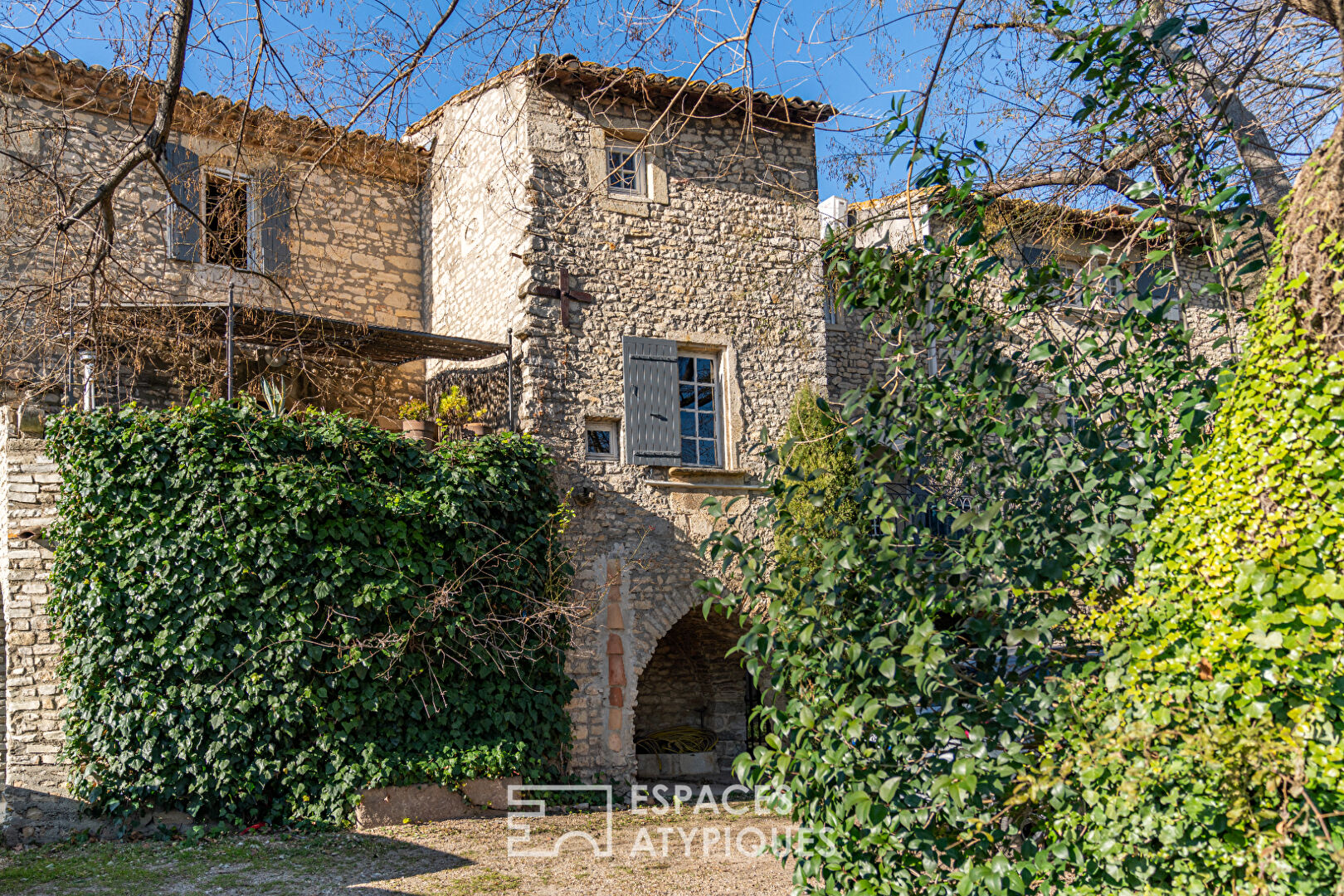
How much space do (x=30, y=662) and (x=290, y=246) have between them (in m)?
5.04

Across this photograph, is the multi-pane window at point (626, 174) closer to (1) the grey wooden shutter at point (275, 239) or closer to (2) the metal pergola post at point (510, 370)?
(2) the metal pergola post at point (510, 370)

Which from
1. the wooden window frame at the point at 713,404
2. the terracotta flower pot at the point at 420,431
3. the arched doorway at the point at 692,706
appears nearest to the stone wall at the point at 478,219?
the terracotta flower pot at the point at 420,431

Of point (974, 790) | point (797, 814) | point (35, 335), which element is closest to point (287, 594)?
point (35, 335)

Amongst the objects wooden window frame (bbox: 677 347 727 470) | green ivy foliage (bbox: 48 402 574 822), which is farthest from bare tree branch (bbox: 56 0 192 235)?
wooden window frame (bbox: 677 347 727 470)

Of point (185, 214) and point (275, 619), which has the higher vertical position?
point (185, 214)

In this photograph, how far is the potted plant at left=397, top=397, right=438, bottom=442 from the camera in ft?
31.0

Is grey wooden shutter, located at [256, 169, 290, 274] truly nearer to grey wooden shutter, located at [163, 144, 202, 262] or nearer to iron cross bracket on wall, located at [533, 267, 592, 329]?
grey wooden shutter, located at [163, 144, 202, 262]

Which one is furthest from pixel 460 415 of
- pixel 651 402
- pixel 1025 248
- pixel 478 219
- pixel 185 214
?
pixel 1025 248

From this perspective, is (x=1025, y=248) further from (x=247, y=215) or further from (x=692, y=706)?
(x=247, y=215)

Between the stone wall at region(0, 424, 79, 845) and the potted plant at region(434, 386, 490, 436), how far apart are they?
3.47 m

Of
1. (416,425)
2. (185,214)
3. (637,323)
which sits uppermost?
(185,214)

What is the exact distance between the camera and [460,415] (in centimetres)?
1048

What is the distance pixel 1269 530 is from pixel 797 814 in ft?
6.14

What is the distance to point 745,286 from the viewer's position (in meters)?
11.1
